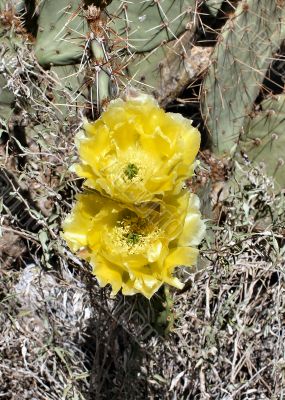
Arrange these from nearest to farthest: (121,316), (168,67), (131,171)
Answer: (131,171), (121,316), (168,67)

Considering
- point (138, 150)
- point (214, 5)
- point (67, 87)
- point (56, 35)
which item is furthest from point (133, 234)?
point (214, 5)

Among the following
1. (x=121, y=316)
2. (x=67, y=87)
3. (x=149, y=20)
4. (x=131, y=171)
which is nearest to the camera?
(x=131, y=171)

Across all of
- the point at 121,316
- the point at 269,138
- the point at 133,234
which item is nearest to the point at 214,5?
the point at 269,138

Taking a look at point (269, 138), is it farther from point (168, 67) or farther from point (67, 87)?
point (67, 87)

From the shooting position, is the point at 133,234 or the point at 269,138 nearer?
the point at 133,234

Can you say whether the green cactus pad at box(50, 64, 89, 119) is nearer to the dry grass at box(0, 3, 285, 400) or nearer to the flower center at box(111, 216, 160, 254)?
the dry grass at box(0, 3, 285, 400)

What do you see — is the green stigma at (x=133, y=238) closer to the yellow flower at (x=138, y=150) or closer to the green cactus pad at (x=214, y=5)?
the yellow flower at (x=138, y=150)

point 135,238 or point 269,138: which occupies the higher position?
point 135,238

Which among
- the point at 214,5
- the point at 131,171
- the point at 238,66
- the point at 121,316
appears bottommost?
the point at 121,316

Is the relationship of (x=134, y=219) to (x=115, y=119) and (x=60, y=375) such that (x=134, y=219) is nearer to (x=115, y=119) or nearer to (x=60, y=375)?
(x=115, y=119)
